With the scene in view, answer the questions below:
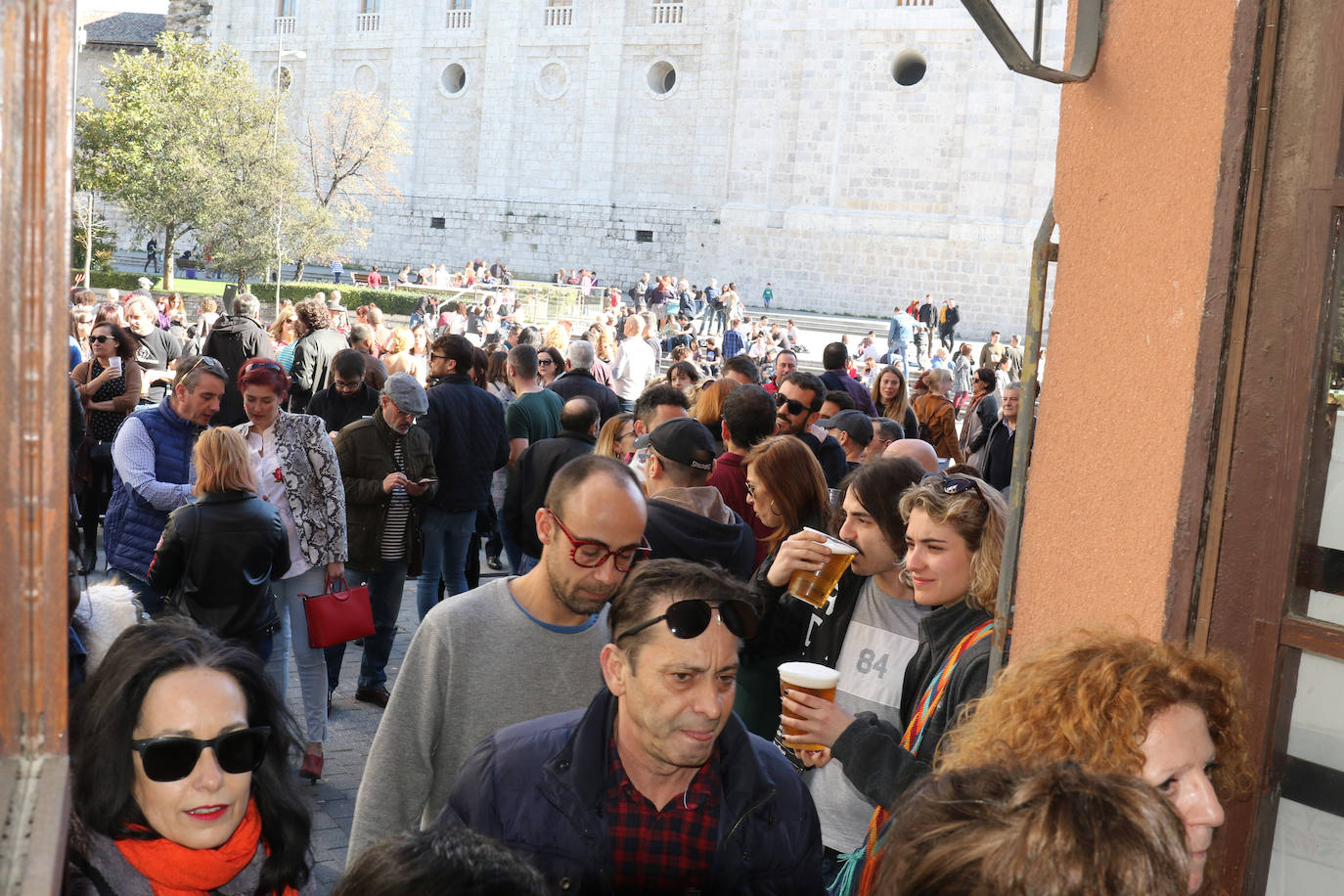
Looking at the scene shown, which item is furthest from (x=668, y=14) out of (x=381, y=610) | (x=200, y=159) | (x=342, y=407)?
(x=381, y=610)

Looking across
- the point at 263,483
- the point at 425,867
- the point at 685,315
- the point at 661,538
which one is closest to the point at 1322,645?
the point at 425,867

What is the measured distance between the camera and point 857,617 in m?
3.45

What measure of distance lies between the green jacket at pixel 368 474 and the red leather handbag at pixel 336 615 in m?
0.62

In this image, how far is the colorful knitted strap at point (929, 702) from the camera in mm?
2656

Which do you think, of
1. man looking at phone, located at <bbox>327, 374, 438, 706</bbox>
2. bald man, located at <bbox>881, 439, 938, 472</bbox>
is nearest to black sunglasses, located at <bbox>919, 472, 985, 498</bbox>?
bald man, located at <bbox>881, 439, 938, 472</bbox>

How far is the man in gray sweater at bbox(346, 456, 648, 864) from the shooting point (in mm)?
2658

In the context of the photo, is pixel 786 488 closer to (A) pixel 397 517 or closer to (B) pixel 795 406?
(A) pixel 397 517

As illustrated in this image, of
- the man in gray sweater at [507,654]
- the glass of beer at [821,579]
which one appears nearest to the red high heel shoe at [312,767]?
the man in gray sweater at [507,654]

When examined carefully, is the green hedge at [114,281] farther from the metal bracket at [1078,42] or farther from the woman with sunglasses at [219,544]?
the metal bracket at [1078,42]

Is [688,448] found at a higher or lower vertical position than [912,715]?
higher

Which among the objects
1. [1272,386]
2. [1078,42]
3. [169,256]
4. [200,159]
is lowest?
[1272,386]

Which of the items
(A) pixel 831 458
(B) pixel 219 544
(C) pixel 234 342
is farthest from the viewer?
(C) pixel 234 342

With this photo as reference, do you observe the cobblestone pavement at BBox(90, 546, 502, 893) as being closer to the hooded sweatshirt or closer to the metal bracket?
the hooded sweatshirt

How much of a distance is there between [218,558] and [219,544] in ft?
0.17
